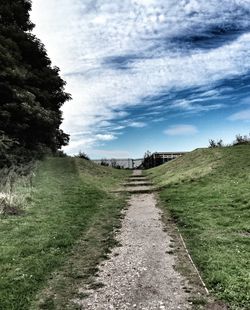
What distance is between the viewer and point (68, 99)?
33.1 metres

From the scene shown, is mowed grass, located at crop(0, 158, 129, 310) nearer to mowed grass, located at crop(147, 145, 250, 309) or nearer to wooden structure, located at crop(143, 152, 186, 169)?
mowed grass, located at crop(147, 145, 250, 309)

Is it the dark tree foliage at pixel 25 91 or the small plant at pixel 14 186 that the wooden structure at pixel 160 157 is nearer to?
the dark tree foliage at pixel 25 91

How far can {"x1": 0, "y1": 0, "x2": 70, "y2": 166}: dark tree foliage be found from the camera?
24.6 meters

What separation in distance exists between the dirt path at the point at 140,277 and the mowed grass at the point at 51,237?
55 cm

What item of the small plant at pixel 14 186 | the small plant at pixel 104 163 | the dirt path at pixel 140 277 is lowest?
the dirt path at pixel 140 277

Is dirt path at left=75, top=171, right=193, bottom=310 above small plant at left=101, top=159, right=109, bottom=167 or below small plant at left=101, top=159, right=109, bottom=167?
below

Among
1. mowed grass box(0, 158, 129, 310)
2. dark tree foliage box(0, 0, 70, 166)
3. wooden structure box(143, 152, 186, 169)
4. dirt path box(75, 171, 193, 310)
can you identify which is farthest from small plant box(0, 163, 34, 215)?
wooden structure box(143, 152, 186, 169)

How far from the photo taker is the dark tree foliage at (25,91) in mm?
24609

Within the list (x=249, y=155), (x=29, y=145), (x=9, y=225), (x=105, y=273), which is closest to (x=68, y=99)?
(x=29, y=145)

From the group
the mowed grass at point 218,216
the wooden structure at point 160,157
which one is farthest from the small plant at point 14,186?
the wooden structure at point 160,157

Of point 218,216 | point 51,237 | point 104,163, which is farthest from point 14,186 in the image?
point 104,163

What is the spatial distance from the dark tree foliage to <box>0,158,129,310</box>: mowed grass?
4.18m

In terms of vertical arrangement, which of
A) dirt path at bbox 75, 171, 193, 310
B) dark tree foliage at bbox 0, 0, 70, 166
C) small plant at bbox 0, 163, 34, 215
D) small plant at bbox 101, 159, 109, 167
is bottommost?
dirt path at bbox 75, 171, 193, 310

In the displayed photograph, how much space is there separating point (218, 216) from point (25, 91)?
15.7 m
